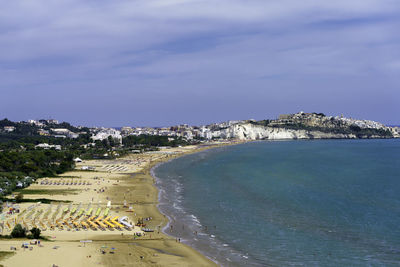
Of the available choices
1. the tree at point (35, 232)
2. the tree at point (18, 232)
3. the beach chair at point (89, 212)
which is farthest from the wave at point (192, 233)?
the tree at point (18, 232)

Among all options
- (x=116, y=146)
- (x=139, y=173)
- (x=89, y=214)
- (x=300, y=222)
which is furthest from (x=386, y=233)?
(x=116, y=146)

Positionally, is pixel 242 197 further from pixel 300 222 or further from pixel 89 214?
pixel 89 214

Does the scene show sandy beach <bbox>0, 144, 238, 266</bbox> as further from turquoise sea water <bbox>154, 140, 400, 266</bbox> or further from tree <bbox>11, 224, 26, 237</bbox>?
turquoise sea water <bbox>154, 140, 400, 266</bbox>

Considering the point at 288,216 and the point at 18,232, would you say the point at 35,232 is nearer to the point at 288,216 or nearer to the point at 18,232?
the point at 18,232

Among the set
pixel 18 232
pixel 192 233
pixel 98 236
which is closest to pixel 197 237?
pixel 192 233

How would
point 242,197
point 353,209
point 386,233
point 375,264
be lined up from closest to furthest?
point 375,264 → point 386,233 → point 353,209 → point 242,197

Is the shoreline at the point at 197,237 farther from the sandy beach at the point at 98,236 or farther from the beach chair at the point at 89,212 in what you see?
the beach chair at the point at 89,212

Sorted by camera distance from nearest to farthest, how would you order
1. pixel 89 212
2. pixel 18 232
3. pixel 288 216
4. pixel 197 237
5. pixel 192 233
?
pixel 18 232, pixel 197 237, pixel 192 233, pixel 89 212, pixel 288 216

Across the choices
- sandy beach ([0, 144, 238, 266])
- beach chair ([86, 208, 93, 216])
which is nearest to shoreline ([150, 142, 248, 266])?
sandy beach ([0, 144, 238, 266])
